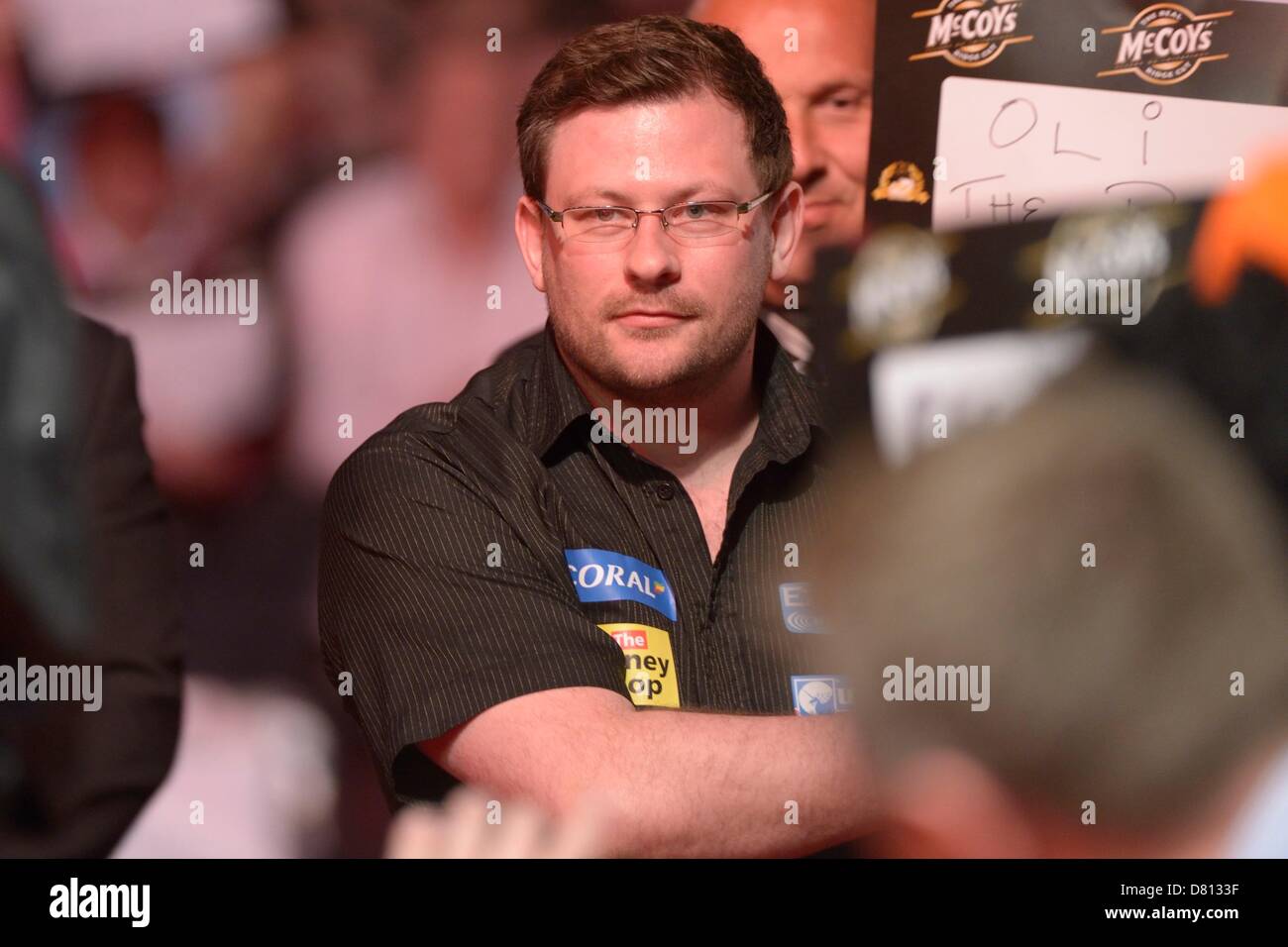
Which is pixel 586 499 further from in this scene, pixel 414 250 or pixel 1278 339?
pixel 1278 339

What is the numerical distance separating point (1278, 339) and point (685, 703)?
5.80ft

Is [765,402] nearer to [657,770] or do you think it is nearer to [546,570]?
[546,570]

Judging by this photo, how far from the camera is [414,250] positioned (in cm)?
A: 297

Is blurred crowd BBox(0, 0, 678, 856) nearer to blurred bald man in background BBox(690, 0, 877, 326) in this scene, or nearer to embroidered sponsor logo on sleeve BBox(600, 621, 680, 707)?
blurred bald man in background BBox(690, 0, 877, 326)

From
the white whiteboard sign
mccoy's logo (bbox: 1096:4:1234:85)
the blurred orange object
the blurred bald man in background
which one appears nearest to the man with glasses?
the blurred bald man in background

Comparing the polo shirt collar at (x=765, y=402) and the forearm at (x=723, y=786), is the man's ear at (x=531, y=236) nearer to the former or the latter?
the polo shirt collar at (x=765, y=402)

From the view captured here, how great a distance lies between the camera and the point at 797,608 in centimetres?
258

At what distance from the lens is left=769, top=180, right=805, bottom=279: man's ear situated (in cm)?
268

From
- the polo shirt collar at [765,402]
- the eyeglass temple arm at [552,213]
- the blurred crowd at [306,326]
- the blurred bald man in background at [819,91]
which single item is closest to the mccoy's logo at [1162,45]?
the blurred bald man in background at [819,91]

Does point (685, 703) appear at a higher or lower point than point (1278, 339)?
lower

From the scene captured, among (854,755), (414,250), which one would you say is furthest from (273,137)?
(854,755)

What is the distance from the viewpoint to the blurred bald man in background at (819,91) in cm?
299
